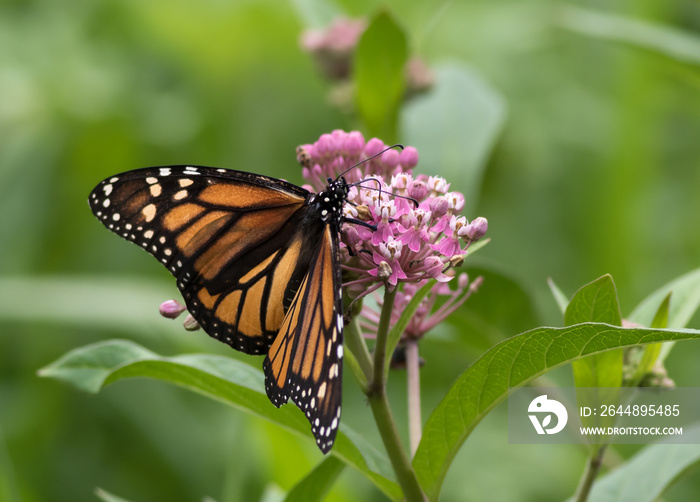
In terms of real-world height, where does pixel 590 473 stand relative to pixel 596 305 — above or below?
below

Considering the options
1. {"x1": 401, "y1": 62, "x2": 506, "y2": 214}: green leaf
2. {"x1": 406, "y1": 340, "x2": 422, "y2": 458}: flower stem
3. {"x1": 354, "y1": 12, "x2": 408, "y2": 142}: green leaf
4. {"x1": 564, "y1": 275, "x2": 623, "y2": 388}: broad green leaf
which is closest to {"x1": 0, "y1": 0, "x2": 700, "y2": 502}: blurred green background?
{"x1": 401, "y1": 62, "x2": 506, "y2": 214}: green leaf

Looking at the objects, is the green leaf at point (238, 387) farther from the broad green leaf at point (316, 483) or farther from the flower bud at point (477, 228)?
the flower bud at point (477, 228)

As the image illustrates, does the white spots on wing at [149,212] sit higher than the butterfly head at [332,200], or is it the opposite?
the butterfly head at [332,200]

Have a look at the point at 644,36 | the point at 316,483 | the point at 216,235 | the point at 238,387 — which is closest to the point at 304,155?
the point at 216,235

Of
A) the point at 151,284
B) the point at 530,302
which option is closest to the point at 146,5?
the point at 151,284

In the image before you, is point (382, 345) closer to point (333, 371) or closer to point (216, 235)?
point (333, 371)

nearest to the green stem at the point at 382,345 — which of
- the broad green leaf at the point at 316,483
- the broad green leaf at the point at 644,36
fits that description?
the broad green leaf at the point at 316,483
